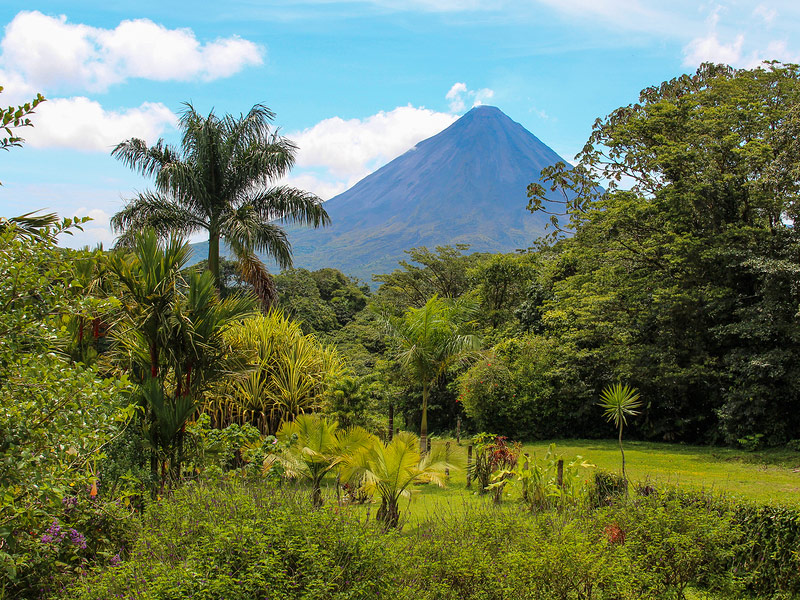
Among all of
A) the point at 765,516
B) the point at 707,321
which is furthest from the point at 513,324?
the point at 765,516

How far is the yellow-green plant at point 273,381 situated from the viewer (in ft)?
36.8

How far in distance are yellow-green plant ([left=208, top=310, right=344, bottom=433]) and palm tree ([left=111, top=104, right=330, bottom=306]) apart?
16.6 feet

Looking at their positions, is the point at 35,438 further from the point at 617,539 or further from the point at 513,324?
the point at 513,324

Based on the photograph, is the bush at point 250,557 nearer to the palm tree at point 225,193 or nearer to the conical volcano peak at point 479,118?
the palm tree at point 225,193

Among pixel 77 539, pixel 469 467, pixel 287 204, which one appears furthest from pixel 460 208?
Answer: pixel 77 539

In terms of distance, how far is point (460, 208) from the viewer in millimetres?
174500

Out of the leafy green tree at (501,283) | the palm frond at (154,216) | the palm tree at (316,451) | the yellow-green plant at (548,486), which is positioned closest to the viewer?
the yellow-green plant at (548,486)

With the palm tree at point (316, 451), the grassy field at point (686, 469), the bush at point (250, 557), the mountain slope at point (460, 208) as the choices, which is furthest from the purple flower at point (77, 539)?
the mountain slope at point (460, 208)

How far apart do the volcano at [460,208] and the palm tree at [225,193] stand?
412 ft

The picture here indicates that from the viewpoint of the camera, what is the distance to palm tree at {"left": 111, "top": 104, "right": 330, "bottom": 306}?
16.9 meters

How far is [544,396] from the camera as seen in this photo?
17797mm

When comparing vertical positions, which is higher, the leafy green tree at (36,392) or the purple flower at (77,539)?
the leafy green tree at (36,392)

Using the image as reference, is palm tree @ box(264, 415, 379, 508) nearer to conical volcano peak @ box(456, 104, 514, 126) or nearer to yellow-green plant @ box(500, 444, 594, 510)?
yellow-green plant @ box(500, 444, 594, 510)

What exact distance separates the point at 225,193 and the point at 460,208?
160317 millimetres
